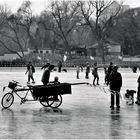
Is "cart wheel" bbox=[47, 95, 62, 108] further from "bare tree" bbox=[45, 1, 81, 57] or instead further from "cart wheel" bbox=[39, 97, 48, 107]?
"bare tree" bbox=[45, 1, 81, 57]

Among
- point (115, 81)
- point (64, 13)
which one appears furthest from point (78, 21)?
point (115, 81)

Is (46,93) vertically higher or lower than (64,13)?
lower

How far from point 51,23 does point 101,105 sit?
2947 inches

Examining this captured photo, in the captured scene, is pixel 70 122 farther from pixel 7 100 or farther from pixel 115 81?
pixel 7 100

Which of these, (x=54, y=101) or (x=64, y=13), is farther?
(x=64, y=13)

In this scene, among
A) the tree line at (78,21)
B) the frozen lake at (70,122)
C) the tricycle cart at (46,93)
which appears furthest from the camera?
the tree line at (78,21)

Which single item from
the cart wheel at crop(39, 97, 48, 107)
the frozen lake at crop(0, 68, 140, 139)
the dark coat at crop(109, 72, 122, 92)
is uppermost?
the dark coat at crop(109, 72, 122, 92)

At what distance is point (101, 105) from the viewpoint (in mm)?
16203

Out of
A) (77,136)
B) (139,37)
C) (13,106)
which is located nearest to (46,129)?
(77,136)

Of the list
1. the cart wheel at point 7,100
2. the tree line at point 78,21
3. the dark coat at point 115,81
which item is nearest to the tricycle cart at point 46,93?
the cart wheel at point 7,100

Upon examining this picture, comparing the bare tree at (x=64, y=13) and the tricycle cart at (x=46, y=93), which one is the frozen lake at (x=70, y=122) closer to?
the tricycle cart at (x=46, y=93)

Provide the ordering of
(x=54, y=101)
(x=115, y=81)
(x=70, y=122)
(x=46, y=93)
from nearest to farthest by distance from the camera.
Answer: (x=70, y=122), (x=46, y=93), (x=115, y=81), (x=54, y=101)

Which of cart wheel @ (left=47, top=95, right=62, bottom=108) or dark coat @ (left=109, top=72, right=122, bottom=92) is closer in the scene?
cart wheel @ (left=47, top=95, right=62, bottom=108)

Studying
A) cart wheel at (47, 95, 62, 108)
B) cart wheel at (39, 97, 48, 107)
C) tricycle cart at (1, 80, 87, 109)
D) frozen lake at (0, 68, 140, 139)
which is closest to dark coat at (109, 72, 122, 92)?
frozen lake at (0, 68, 140, 139)
